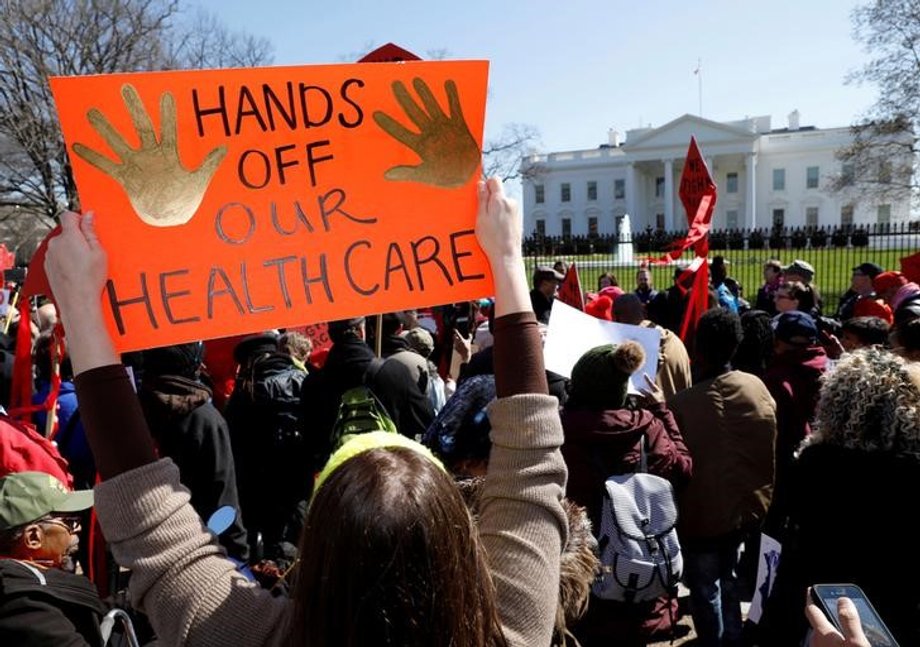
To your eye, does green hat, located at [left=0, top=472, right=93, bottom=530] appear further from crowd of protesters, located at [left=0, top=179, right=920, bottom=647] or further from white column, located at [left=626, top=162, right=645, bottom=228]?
white column, located at [left=626, top=162, right=645, bottom=228]

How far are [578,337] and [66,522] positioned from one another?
2.69 m

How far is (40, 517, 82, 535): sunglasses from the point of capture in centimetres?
258

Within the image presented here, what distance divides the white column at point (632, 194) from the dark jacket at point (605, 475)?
3094 inches

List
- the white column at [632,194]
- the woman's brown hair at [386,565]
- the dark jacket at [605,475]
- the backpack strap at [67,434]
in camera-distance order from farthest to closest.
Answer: the white column at [632,194]
the backpack strap at [67,434]
the dark jacket at [605,475]
the woman's brown hair at [386,565]

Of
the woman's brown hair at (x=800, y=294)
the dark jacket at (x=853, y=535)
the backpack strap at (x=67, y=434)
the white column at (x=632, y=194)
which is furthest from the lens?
the white column at (x=632, y=194)

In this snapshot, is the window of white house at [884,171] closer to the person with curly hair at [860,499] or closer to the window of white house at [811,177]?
the person with curly hair at [860,499]

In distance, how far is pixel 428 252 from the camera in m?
2.00

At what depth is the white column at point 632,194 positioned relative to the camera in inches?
3113

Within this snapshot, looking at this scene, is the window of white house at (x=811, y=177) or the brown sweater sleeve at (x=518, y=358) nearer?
the brown sweater sleeve at (x=518, y=358)

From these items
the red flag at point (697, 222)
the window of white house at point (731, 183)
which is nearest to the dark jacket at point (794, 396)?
the red flag at point (697, 222)

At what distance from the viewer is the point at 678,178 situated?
265 feet

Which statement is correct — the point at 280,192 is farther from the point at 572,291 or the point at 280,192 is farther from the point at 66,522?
the point at 572,291

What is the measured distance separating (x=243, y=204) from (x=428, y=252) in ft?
1.62

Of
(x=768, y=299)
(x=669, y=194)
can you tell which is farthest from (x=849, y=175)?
(x=669, y=194)
